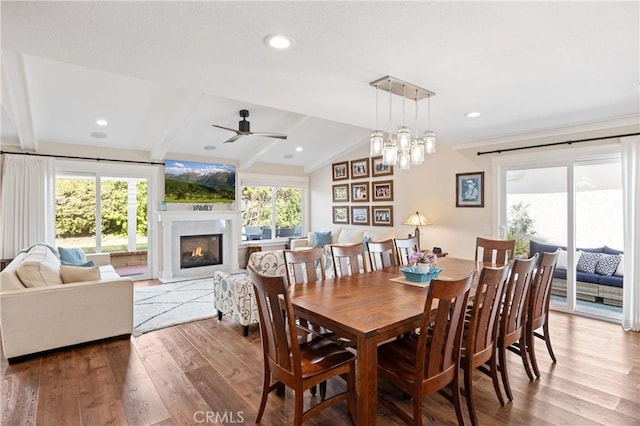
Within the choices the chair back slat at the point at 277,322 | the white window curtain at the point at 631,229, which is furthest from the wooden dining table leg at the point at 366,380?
the white window curtain at the point at 631,229

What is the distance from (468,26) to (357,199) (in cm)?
529

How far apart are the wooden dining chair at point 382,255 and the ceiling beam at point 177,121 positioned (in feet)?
9.15

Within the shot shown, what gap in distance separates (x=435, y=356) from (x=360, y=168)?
5.56 metres

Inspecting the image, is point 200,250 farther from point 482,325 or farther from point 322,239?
point 482,325

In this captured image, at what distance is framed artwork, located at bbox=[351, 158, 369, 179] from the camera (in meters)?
6.97

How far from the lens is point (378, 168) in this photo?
22.1 feet

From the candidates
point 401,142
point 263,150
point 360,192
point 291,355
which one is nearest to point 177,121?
point 263,150

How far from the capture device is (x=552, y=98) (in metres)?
3.23

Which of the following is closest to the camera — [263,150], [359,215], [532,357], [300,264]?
[532,357]

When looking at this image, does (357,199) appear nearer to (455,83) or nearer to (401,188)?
(401,188)

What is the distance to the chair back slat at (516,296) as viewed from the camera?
227 cm

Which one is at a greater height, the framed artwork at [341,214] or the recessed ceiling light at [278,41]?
the recessed ceiling light at [278,41]

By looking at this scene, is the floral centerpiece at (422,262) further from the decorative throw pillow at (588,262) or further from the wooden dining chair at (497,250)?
→ the decorative throw pillow at (588,262)

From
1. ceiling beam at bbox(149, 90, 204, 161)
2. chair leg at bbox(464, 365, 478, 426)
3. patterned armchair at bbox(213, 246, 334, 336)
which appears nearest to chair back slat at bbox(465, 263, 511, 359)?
chair leg at bbox(464, 365, 478, 426)
